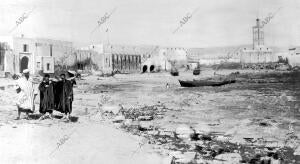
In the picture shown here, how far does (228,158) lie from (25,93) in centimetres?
542

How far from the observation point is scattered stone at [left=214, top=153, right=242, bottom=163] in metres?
5.85

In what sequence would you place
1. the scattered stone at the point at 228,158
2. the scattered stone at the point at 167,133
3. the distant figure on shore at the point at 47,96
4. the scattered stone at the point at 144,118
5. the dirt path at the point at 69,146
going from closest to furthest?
the dirt path at the point at 69,146, the scattered stone at the point at 228,158, the scattered stone at the point at 167,133, the distant figure on shore at the point at 47,96, the scattered stone at the point at 144,118

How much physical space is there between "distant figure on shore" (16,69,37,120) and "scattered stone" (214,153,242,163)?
5.18 meters

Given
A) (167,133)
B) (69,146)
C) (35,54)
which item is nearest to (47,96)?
(69,146)

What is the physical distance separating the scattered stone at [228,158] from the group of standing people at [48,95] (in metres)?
4.39

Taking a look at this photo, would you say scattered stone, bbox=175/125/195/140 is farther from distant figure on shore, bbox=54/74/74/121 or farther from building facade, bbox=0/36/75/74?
building facade, bbox=0/36/75/74

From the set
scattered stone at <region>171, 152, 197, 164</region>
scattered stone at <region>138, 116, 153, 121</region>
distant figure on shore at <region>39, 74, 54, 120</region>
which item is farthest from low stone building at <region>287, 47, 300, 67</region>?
scattered stone at <region>171, 152, 197, 164</region>

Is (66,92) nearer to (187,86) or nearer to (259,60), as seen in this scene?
(187,86)

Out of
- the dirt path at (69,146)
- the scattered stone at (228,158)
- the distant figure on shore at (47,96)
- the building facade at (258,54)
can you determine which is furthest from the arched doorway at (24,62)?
the building facade at (258,54)

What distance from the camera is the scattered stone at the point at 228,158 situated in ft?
19.2

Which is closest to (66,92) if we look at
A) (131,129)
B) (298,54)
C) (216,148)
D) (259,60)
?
(131,129)

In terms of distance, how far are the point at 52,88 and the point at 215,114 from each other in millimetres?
5770

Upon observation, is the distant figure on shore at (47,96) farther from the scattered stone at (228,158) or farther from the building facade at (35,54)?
the building facade at (35,54)

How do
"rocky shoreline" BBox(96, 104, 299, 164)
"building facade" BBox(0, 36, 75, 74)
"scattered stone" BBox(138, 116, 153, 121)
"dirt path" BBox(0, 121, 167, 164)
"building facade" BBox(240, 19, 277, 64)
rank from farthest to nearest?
"building facade" BBox(240, 19, 277, 64)
"building facade" BBox(0, 36, 75, 74)
"scattered stone" BBox(138, 116, 153, 121)
"rocky shoreline" BBox(96, 104, 299, 164)
"dirt path" BBox(0, 121, 167, 164)
